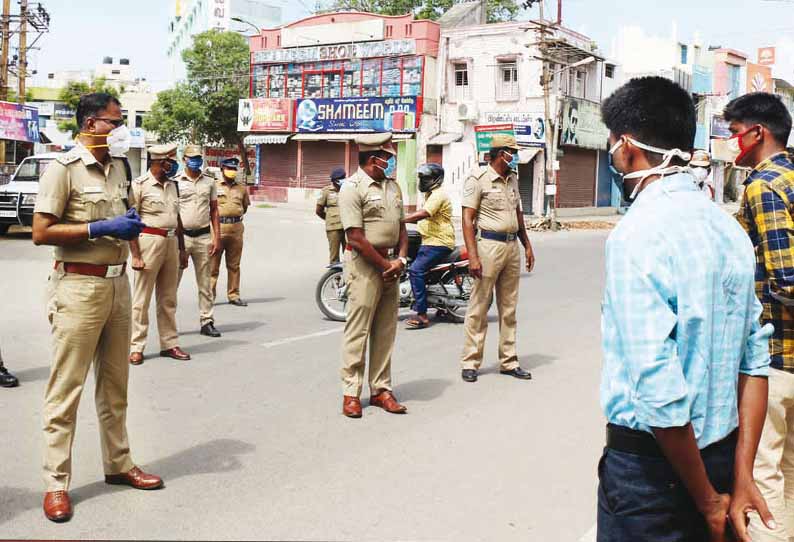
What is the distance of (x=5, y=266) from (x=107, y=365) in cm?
1174

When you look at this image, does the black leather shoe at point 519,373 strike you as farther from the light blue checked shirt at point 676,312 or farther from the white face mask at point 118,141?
the light blue checked shirt at point 676,312

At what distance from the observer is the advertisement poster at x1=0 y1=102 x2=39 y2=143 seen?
98.8 ft

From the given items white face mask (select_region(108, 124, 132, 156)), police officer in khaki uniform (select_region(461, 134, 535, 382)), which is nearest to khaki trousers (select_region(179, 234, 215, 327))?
police officer in khaki uniform (select_region(461, 134, 535, 382))

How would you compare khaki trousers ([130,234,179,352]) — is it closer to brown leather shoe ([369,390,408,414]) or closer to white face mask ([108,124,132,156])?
brown leather shoe ([369,390,408,414])

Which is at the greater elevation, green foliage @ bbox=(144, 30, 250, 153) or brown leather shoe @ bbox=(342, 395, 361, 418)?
green foliage @ bbox=(144, 30, 250, 153)

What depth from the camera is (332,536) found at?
3.99 meters

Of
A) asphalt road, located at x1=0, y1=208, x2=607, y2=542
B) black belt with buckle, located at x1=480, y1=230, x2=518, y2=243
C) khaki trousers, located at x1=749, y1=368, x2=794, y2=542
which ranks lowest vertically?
asphalt road, located at x1=0, y1=208, x2=607, y2=542

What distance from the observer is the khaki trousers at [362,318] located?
613 cm

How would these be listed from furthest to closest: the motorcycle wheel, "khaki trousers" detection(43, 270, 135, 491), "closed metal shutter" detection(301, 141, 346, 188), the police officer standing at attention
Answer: "closed metal shutter" detection(301, 141, 346, 188) < the police officer standing at attention < the motorcycle wheel < "khaki trousers" detection(43, 270, 135, 491)

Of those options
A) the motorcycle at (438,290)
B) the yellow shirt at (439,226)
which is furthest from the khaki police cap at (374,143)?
the motorcycle at (438,290)

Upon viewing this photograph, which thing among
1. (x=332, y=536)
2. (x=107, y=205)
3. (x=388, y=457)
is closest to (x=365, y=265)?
(x=388, y=457)

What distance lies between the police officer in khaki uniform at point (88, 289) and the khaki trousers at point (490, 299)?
11.2 feet

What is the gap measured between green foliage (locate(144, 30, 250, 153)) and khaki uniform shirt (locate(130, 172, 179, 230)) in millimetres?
38787

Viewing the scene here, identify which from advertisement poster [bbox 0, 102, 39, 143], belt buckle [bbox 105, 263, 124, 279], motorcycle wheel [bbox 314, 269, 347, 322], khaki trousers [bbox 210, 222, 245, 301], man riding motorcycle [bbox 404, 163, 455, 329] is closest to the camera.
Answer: belt buckle [bbox 105, 263, 124, 279]
